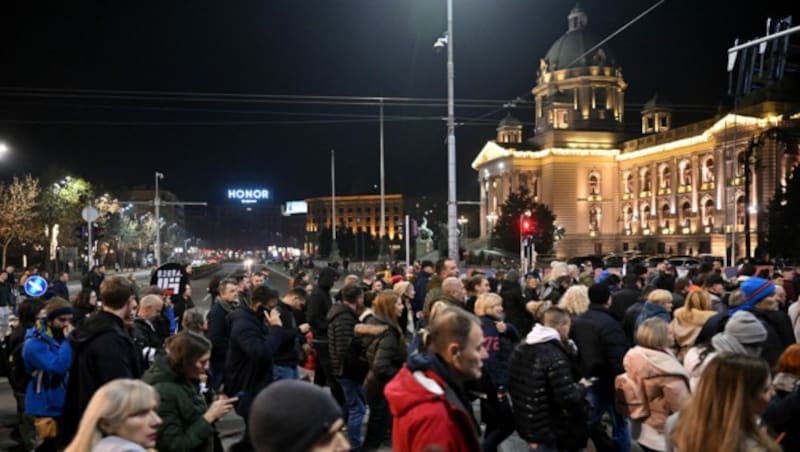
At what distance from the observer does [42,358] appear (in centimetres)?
633

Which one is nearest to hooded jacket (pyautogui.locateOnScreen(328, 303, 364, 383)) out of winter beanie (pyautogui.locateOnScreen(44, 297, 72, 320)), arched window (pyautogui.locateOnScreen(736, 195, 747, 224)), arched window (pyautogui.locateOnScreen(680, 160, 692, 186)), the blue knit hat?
winter beanie (pyautogui.locateOnScreen(44, 297, 72, 320))

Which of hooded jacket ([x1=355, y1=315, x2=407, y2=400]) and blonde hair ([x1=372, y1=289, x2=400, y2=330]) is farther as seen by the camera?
blonde hair ([x1=372, y1=289, x2=400, y2=330])

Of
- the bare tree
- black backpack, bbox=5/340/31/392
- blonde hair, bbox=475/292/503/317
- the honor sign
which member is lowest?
black backpack, bbox=5/340/31/392

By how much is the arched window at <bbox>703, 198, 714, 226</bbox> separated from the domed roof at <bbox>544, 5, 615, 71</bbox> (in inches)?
1120

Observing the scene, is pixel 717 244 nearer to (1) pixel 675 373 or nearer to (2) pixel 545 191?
(2) pixel 545 191

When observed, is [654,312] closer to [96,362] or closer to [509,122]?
[96,362]

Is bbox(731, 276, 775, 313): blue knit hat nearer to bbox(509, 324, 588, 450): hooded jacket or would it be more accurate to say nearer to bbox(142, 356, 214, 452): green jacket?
bbox(509, 324, 588, 450): hooded jacket

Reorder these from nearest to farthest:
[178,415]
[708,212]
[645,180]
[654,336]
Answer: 1. [178,415]
2. [654,336]
3. [708,212]
4. [645,180]

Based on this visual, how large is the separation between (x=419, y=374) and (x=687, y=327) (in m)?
5.05

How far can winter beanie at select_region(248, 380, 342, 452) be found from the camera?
2.20 m

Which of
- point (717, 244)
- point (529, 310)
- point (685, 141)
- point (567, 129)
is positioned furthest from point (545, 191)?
point (529, 310)

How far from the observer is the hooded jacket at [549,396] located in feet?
17.8

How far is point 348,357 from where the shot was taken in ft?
24.5

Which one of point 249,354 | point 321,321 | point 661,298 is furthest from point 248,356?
point 661,298
